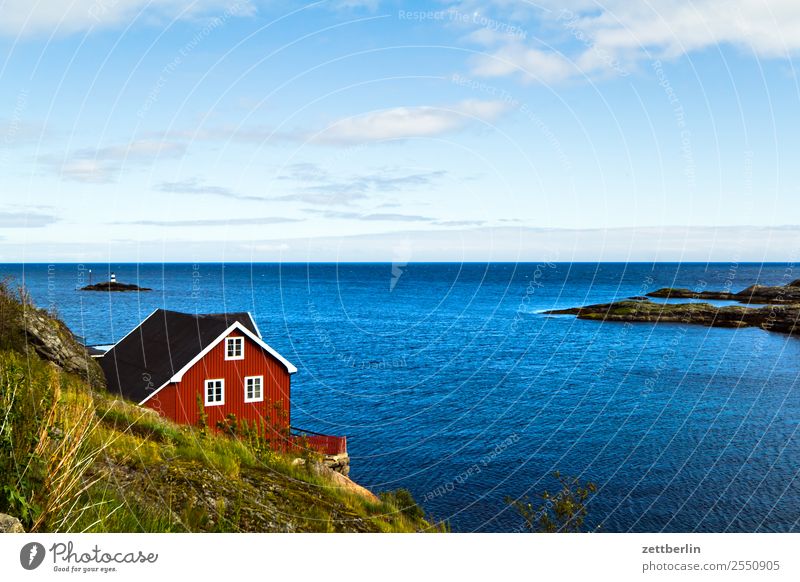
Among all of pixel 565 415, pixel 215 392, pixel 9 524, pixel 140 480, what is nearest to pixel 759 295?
pixel 565 415

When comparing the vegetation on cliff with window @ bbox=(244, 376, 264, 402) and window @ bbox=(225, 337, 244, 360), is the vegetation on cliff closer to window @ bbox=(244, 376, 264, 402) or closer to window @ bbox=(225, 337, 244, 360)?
window @ bbox=(225, 337, 244, 360)

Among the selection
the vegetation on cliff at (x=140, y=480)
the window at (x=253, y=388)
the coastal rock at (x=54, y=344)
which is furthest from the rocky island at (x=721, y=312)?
the vegetation on cliff at (x=140, y=480)

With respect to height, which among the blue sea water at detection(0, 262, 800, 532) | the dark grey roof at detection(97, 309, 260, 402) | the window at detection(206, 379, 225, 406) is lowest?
the blue sea water at detection(0, 262, 800, 532)

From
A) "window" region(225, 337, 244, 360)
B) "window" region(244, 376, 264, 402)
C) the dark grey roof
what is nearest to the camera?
the dark grey roof

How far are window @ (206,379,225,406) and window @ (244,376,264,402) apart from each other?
121cm

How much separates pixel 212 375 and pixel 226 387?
39.3 inches

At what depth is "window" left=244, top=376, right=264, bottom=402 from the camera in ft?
107

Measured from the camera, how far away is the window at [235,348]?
31975 mm

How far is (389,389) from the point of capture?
192 ft

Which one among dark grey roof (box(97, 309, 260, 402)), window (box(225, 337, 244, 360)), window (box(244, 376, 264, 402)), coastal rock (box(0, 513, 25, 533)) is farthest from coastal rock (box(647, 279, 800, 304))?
coastal rock (box(0, 513, 25, 533))

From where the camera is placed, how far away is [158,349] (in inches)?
1359

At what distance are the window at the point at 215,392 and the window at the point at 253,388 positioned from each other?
47.7 inches

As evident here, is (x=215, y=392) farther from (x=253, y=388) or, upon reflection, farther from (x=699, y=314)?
(x=699, y=314)
